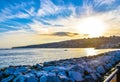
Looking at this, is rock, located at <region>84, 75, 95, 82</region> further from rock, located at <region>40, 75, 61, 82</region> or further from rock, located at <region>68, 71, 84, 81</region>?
rock, located at <region>40, 75, 61, 82</region>

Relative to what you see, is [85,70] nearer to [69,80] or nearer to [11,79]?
[69,80]

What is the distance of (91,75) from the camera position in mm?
11508

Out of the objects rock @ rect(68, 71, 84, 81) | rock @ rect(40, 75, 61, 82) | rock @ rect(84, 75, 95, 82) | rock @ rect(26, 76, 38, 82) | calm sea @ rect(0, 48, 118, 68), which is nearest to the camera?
rock @ rect(40, 75, 61, 82)

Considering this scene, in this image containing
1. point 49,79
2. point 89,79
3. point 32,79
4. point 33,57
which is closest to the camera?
point 49,79

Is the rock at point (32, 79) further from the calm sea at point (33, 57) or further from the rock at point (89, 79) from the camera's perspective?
the calm sea at point (33, 57)

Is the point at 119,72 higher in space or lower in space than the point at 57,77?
higher

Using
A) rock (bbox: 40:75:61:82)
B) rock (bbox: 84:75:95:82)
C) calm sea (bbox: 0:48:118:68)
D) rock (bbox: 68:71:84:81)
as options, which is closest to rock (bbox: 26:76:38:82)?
rock (bbox: 40:75:61:82)

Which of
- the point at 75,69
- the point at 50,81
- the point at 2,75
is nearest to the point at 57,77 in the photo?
the point at 50,81

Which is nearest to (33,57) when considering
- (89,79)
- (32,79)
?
(89,79)

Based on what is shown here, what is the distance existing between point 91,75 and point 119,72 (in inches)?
247

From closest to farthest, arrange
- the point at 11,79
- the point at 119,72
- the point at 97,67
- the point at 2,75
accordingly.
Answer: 1. the point at 119,72
2. the point at 11,79
3. the point at 2,75
4. the point at 97,67

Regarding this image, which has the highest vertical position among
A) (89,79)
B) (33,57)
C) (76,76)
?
(76,76)

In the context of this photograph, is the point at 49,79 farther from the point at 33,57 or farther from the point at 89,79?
the point at 33,57

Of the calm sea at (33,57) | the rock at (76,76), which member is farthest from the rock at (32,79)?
the calm sea at (33,57)
